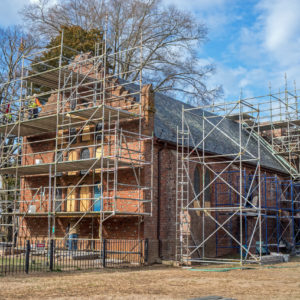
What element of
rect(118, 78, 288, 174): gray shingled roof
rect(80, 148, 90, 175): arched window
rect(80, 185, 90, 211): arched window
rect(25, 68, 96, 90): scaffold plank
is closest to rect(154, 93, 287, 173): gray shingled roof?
rect(118, 78, 288, 174): gray shingled roof

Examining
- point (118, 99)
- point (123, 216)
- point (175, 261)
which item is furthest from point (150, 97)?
point (175, 261)

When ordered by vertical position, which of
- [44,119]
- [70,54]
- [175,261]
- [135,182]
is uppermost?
[70,54]

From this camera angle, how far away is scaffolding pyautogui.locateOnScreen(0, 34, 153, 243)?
70.3ft

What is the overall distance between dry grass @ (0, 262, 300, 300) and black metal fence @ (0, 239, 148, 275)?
1.49m

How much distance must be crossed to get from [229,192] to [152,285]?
13.7m

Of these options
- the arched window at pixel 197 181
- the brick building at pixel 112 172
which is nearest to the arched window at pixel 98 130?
the brick building at pixel 112 172

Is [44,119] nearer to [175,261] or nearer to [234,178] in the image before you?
[175,261]

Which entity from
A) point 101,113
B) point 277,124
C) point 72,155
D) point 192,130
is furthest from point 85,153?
point 277,124

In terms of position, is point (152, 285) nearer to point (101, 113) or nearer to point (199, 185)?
point (101, 113)

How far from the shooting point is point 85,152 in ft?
80.2

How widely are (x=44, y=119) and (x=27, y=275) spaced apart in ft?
31.3

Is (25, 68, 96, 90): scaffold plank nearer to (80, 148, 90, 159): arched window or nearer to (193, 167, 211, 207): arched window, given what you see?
(80, 148, 90, 159): arched window

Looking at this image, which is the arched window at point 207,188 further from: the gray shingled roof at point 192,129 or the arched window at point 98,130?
the arched window at point 98,130

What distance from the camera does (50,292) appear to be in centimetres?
1226
